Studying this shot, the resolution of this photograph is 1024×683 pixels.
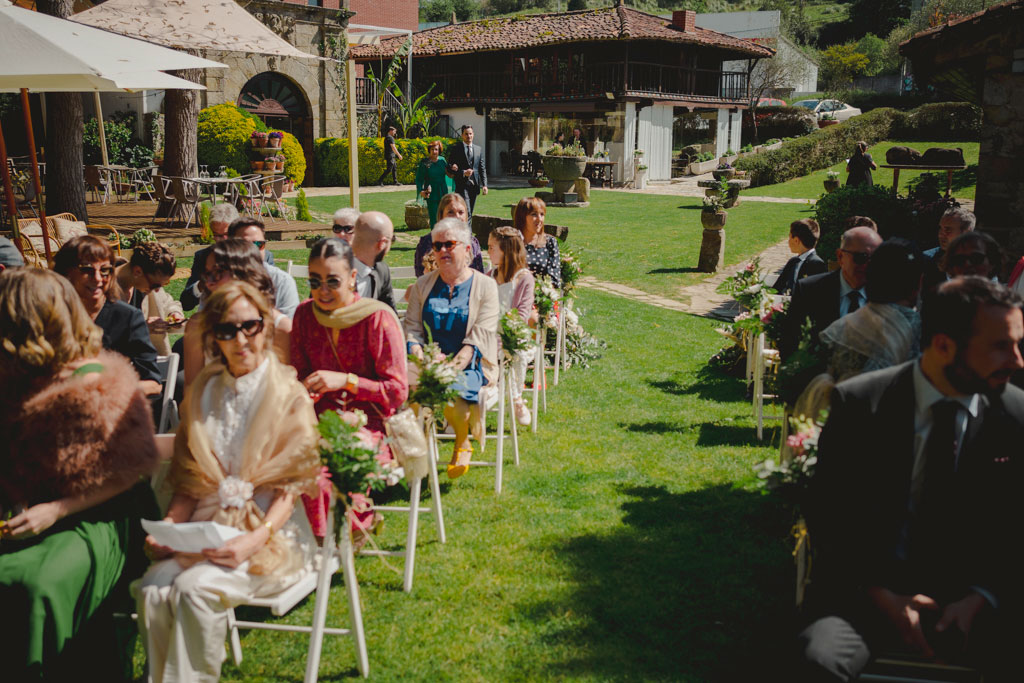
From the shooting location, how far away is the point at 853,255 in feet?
15.4

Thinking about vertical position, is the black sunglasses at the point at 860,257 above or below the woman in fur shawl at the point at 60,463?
above

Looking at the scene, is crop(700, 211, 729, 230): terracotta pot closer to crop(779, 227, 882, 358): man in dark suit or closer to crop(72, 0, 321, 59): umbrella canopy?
crop(72, 0, 321, 59): umbrella canopy

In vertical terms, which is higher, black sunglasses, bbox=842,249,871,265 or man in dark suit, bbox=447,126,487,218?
man in dark suit, bbox=447,126,487,218

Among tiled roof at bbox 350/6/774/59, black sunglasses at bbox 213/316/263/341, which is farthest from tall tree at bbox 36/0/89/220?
tiled roof at bbox 350/6/774/59

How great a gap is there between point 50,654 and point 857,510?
293cm

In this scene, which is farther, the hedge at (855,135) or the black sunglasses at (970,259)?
the hedge at (855,135)

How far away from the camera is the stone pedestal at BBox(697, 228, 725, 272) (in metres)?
14.0

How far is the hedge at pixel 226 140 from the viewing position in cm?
2444

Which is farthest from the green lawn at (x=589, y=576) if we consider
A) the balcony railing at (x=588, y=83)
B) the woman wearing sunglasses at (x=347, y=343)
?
the balcony railing at (x=588, y=83)

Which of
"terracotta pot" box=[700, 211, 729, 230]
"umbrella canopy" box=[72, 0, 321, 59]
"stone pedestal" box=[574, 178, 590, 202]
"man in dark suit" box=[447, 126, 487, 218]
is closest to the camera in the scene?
"umbrella canopy" box=[72, 0, 321, 59]

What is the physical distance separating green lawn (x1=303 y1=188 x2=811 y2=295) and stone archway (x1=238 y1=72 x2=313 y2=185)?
18.8ft

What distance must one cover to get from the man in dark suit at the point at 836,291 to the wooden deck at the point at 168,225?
11.0 m

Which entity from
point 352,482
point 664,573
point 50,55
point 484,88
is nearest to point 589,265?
point 50,55

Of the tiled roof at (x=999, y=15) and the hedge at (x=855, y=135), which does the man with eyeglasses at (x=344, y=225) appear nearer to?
the tiled roof at (x=999, y=15)
